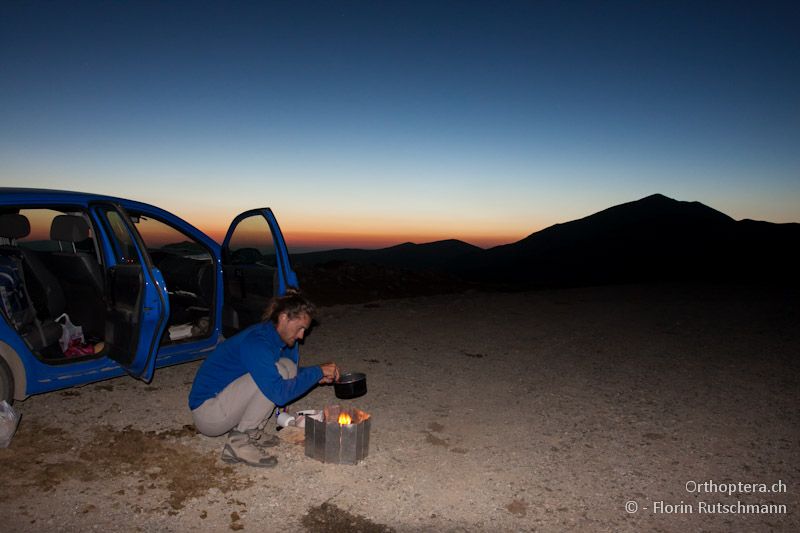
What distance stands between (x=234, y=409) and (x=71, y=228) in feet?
8.03

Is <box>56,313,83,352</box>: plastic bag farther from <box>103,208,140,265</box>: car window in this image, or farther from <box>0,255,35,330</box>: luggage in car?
<box>103,208,140,265</box>: car window

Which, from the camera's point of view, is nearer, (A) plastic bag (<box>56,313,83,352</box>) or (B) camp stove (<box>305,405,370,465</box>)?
(B) camp stove (<box>305,405,370,465</box>)

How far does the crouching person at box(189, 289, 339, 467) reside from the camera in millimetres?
→ 3488

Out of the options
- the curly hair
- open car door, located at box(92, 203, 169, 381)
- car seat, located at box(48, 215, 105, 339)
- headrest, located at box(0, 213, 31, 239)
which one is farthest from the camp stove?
headrest, located at box(0, 213, 31, 239)

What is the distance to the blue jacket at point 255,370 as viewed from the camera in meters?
3.46

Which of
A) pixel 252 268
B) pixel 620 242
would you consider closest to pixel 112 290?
pixel 252 268

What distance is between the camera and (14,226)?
484 centimetres

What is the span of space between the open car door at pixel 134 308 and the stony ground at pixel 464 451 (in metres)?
0.53

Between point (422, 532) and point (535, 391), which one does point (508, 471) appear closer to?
point (422, 532)

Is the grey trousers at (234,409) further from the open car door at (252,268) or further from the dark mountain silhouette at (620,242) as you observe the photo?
the dark mountain silhouette at (620,242)

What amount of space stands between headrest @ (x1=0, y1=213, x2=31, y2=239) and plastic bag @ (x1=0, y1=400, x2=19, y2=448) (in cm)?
176

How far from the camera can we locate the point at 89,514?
2965 millimetres

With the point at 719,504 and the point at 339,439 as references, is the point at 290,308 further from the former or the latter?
the point at 719,504

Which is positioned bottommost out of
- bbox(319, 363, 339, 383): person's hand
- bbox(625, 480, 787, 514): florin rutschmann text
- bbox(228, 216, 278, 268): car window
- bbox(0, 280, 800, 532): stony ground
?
bbox(625, 480, 787, 514): florin rutschmann text
